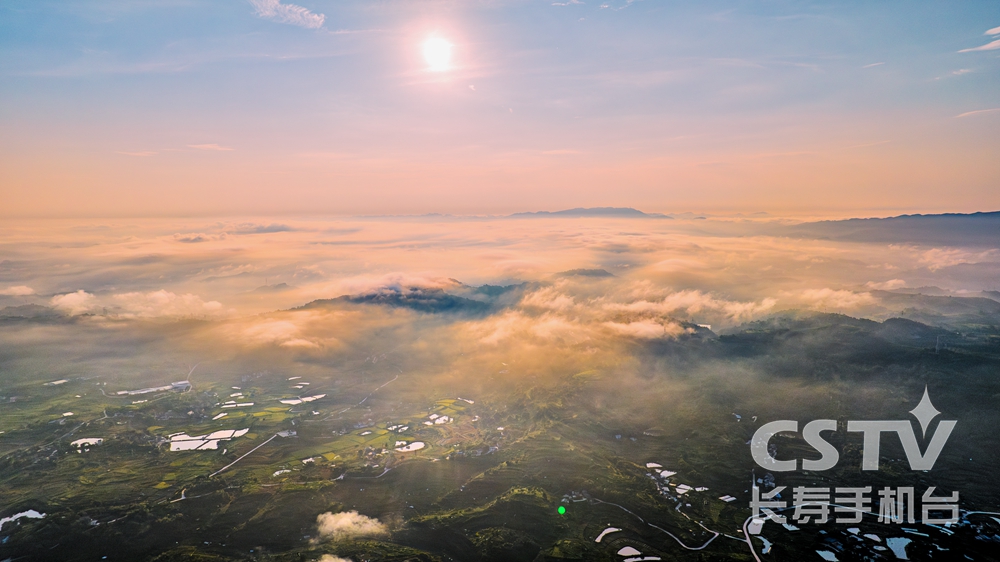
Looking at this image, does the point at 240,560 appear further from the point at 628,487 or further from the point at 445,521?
Result: the point at 628,487

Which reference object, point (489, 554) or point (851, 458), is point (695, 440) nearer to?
point (851, 458)

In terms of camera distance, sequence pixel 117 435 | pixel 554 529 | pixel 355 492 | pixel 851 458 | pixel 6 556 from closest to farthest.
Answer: pixel 6 556, pixel 554 529, pixel 355 492, pixel 851 458, pixel 117 435

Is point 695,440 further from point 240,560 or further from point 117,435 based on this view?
point 117,435

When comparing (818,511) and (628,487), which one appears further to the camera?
(628,487)

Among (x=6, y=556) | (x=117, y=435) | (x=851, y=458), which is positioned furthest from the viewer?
(x=117, y=435)

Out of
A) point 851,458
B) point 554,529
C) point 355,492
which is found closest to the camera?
point 554,529

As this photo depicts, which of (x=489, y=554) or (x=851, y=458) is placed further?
(x=851, y=458)

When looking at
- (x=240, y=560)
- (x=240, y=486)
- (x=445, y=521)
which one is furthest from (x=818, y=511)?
(x=240, y=486)

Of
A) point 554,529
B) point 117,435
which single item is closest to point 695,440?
point 554,529
